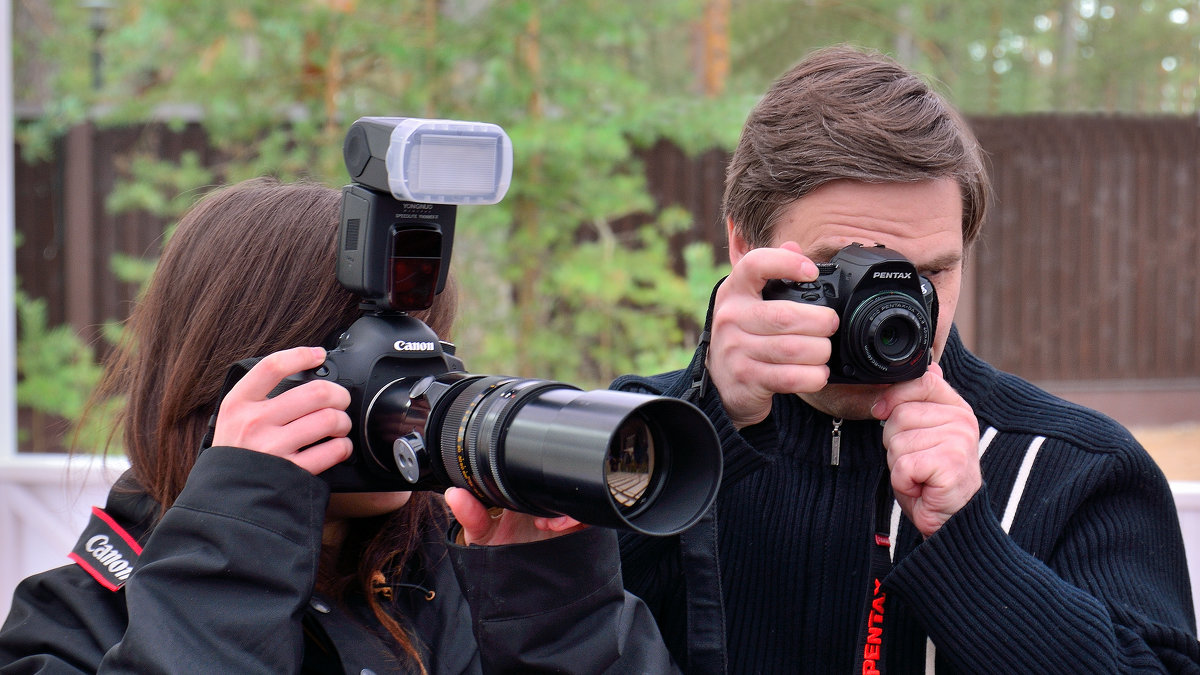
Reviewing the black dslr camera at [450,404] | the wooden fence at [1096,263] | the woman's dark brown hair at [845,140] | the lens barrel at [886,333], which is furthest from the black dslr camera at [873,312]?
the wooden fence at [1096,263]

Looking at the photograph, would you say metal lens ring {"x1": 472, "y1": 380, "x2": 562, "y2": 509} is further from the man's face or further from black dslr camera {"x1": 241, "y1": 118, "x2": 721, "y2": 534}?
the man's face

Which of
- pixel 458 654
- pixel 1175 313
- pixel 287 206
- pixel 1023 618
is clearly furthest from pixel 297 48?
pixel 1175 313

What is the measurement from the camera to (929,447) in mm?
1116

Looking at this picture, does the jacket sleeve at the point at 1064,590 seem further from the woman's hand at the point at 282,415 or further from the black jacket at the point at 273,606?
the woman's hand at the point at 282,415

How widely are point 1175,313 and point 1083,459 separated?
20.7 feet

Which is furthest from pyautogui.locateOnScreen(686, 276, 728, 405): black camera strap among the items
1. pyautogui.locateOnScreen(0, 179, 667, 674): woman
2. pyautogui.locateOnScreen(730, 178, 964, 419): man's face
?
pyautogui.locateOnScreen(0, 179, 667, 674): woman

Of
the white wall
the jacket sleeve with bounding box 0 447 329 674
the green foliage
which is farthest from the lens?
the green foliage

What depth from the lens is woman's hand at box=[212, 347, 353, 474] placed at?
1.00 m

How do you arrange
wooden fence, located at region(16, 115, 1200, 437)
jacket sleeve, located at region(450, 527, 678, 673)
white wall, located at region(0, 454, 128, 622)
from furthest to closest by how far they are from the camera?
wooden fence, located at region(16, 115, 1200, 437) → white wall, located at region(0, 454, 128, 622) → jacket sleeve, located at region(450, 527, 678, 673)

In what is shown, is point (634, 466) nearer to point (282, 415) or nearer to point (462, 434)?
point (462, 434)

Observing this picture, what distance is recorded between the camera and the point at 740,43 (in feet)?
21.1

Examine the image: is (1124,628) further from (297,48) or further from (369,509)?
(297,48)

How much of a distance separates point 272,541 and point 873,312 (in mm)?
628

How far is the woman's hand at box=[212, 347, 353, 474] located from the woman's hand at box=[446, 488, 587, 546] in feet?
0.43
